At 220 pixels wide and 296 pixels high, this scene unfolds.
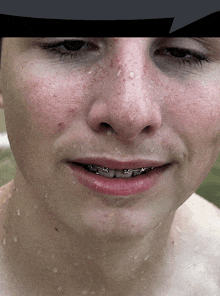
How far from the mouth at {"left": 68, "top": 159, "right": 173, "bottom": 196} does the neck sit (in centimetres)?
A: 24

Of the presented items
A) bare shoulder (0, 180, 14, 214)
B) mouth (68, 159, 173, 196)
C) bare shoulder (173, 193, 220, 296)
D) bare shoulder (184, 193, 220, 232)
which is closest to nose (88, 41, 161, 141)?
mouth (68, 159, 173, 196)

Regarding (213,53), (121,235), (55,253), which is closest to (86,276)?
(55,253)

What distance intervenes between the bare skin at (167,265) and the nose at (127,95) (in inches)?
19.9

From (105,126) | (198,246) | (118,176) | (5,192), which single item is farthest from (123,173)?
(198,246)

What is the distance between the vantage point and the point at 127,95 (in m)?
0.66

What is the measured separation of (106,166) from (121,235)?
179 mm

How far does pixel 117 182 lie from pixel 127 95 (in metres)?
0.22

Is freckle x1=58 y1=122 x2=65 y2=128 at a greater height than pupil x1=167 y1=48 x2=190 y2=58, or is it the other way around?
pupil x1=167 y1=48 x2=190 y2=58

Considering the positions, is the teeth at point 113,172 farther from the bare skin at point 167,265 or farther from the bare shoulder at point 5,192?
the bare shoulder at point 5,192

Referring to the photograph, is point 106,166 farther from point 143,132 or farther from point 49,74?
point 49,74

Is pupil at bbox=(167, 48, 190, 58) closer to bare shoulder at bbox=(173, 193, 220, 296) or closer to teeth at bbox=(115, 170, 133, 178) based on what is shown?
teeth at bbox=(115, 170, 133, 178)

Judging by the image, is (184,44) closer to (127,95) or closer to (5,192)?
(127,95)

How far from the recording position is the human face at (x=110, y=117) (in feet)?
Answer: 2.23

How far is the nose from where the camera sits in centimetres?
66
